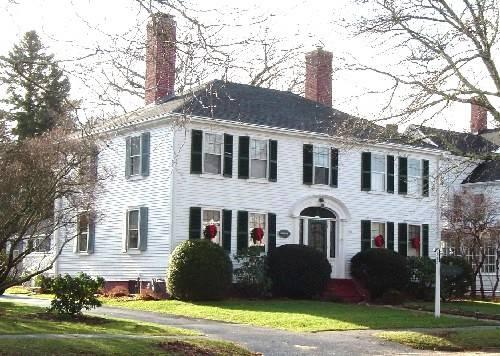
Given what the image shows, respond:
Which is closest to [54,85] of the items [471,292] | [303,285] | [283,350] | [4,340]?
[4,340]

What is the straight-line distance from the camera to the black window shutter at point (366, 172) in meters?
32.9

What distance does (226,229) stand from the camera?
29094 mm

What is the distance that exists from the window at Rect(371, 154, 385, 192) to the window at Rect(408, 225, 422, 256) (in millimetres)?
2300

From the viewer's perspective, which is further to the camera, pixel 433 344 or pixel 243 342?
pixel 433 344

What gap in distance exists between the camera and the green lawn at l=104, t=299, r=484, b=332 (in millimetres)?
20938

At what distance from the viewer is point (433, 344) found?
1855 centimetres

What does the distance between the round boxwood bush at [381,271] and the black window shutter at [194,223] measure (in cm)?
676

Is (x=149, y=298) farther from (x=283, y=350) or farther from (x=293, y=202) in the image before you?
(x=283, y=350)

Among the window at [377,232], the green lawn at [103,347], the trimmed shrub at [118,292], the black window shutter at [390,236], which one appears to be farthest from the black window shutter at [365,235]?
the green lawn at [103,347]

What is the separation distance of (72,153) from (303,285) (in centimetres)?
1033

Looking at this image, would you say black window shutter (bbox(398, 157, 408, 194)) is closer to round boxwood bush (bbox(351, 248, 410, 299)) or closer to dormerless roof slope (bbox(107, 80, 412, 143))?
dormerless roof slope (bbox(107, 80, 412, 143))

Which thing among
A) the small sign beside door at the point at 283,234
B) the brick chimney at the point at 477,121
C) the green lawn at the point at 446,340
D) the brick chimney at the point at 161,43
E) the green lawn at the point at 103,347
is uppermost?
the brick chimney at the point at 477,121

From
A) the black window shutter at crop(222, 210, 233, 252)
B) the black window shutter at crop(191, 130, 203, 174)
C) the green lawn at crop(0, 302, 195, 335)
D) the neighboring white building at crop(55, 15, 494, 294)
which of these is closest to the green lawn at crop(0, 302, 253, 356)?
the green lawn at crop(0, 302, 195, 335)

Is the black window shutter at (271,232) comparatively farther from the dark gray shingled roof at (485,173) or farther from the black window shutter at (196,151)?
the dark gray shingled roof at (485,173)
